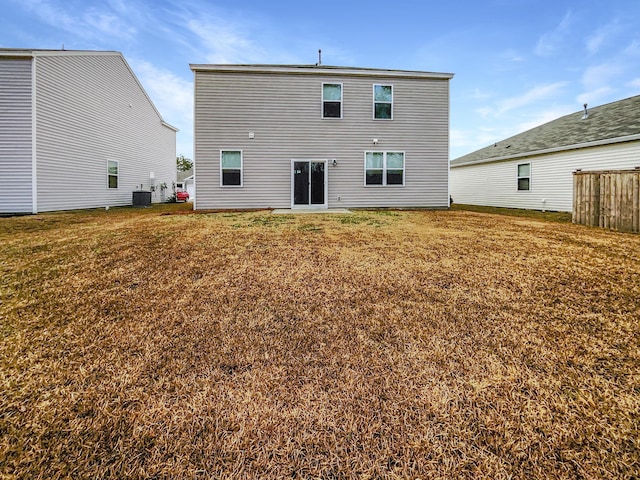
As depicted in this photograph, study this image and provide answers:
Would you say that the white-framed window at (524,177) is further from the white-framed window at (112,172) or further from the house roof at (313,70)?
the white-framed window at (112,172)

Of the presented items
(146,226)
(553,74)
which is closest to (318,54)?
(146,226)

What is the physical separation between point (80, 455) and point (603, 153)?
1689 cm

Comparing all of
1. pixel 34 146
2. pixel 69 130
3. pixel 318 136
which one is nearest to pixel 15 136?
pixel 34 146

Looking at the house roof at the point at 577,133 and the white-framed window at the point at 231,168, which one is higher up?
the house roof at the point at 577,133

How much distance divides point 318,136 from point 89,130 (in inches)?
403

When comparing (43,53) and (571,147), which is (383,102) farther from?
(43,53)

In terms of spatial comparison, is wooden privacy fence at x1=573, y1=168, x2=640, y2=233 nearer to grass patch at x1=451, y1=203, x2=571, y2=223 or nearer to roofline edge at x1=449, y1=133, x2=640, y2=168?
grass patch at x1=451, y1=203, x2=571, y2=223

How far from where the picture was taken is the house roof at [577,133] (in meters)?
12.0

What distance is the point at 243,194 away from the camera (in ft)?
41.9

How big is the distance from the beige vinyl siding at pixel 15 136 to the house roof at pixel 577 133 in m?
20.9

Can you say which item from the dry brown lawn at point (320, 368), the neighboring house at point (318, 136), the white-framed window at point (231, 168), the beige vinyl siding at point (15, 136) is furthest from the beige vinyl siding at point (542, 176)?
the beige vinyl siding at point (15, 136)

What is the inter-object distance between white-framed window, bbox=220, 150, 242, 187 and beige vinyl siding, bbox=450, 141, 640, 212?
13824mm

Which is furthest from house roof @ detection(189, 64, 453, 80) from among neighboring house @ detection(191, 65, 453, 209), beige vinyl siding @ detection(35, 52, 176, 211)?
beige vinyl siding @ detection(35, 52, 176, 211)

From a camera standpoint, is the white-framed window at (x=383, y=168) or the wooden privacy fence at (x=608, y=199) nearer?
the wooden privacy fence at (x=608, y=199)
